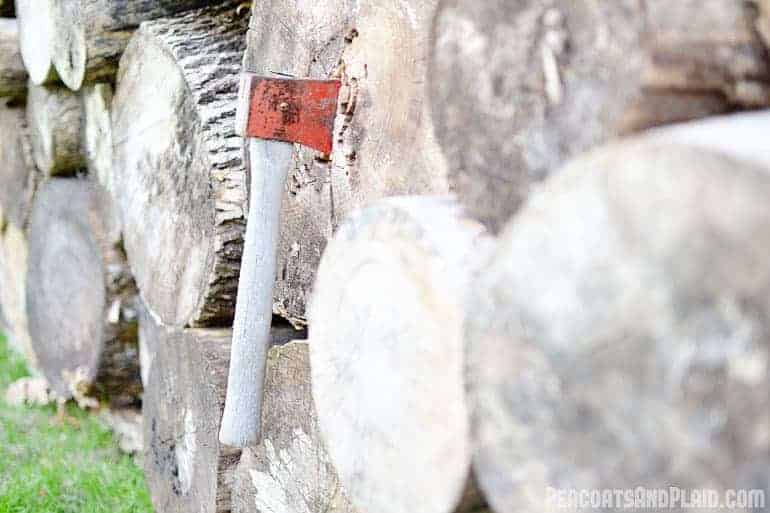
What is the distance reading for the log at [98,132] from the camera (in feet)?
7.81

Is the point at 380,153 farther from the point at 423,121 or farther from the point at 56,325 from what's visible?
the point at 56,325

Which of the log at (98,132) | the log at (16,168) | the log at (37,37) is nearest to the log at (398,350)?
the log at (98,132)

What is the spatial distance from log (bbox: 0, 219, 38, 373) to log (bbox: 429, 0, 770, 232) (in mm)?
2650

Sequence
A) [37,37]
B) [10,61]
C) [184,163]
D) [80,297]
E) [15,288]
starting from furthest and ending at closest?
[15,288] → [10,61] → [80,297] → [37,37] → [184,163]

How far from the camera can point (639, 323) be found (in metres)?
0.67

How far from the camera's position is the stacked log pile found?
66 centimetres

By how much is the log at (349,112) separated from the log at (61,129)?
3.92 feet

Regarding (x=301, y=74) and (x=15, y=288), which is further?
(x=15, y=288)

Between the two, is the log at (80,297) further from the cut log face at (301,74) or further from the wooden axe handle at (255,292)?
the wooden axe handle at (255,292)

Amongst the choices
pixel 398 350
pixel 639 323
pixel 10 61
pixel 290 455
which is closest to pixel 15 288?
pixel 10 61

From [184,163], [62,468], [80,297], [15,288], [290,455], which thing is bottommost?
[62,468]

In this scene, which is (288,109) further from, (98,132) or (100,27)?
(98,132)

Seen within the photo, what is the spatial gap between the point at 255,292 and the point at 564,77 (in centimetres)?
72

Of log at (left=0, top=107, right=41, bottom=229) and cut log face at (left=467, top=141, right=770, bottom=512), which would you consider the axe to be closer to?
cut log face at (left=467, top=141, right=770, bottom=512)
